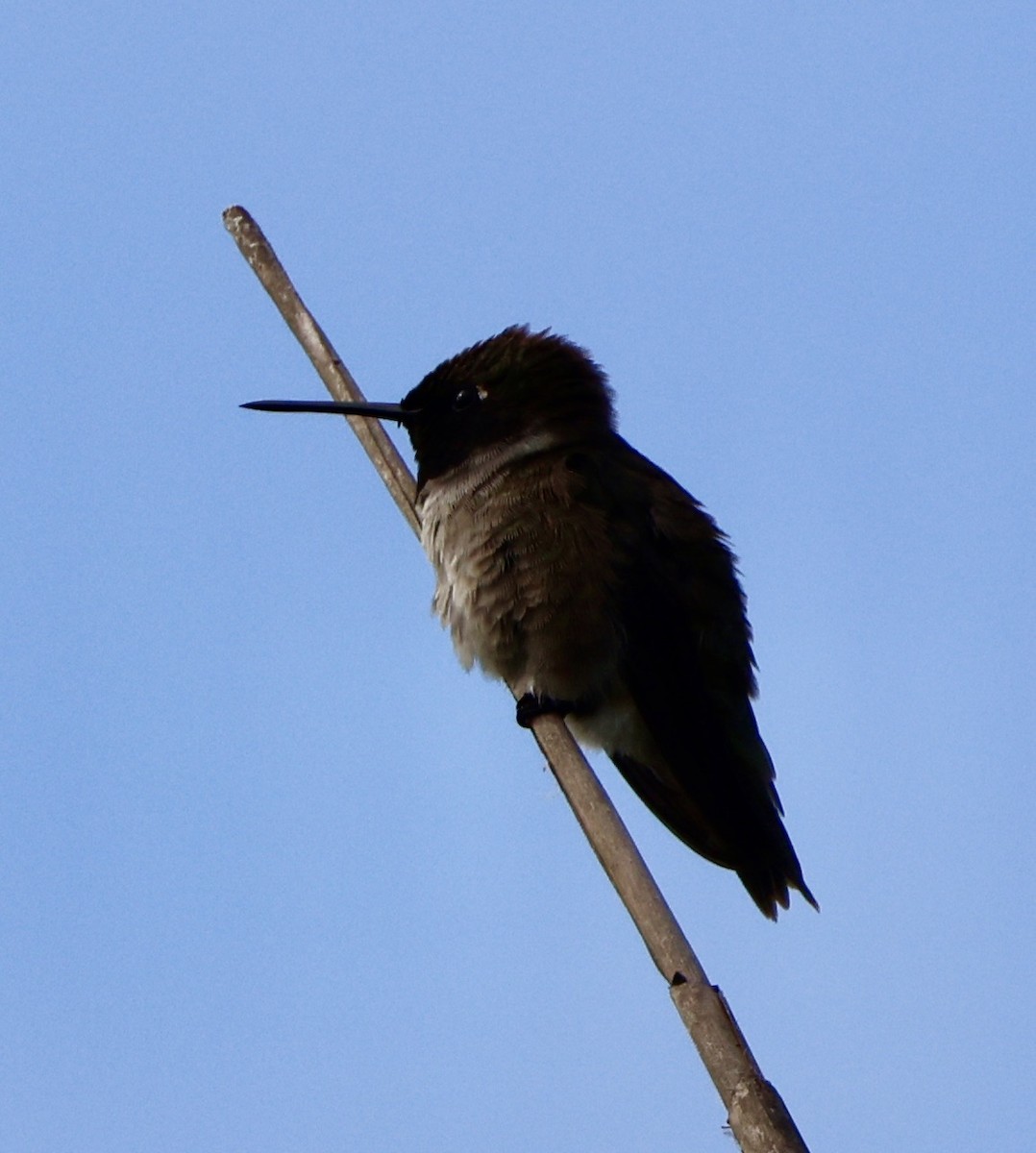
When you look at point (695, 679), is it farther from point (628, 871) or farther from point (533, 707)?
point (628, 871)

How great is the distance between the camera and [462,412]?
17.2 feet

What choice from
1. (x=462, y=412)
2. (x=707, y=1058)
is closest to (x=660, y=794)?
(x=462, y=412)

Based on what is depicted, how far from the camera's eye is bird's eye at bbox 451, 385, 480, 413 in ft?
17.3

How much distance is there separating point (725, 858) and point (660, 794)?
1.15ft

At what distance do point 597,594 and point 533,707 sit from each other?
43cm

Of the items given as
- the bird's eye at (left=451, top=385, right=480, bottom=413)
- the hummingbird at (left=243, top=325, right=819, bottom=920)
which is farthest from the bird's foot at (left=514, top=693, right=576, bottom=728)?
the bird's eye at (left=451, top=385, right=480, bottom=413)

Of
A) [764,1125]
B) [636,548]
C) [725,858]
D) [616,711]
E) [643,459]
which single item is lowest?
[764,1125]

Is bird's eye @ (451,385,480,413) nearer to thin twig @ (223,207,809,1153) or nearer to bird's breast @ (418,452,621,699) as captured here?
bird's breast @ (418,452,621,699)

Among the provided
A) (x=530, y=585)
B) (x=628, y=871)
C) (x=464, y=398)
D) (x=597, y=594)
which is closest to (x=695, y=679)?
(x=597, y=594)

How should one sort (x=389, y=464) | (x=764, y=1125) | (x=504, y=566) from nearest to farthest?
(x=764, y=1125)
(x=389, y=464)
(x=504, y=566)

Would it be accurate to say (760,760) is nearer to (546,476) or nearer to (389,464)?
(546,476)

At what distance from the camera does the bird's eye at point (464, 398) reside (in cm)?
527

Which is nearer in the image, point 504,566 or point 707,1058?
point 707,1058

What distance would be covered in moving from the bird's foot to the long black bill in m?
0.88
